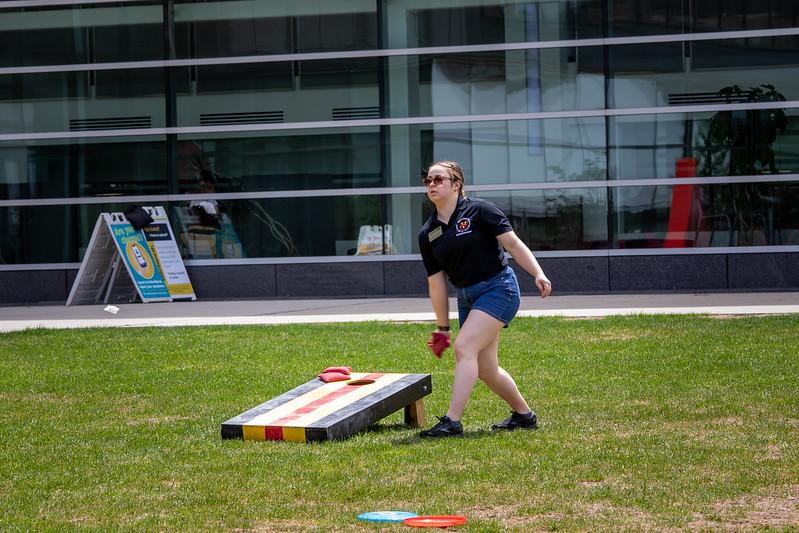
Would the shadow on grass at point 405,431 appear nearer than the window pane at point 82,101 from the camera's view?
Yes

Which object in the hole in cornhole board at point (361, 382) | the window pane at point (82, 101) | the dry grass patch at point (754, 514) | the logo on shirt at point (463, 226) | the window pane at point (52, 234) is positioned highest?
the window pane at point (82, 101)

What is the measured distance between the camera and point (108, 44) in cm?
2145

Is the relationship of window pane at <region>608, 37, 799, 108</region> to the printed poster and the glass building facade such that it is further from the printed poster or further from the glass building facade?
the printed poster

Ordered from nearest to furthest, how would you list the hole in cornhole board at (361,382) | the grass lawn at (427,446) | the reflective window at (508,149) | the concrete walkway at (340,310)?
the grass lawn at (427,446)
the hole in cornhole board at (361,382)
the concrete walkway at (340,310)
the reflective window at (508,149)

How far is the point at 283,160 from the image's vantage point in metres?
20.9

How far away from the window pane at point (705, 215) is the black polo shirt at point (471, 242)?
40.6 ft

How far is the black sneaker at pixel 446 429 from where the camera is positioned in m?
7.66

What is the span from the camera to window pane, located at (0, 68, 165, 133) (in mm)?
21375

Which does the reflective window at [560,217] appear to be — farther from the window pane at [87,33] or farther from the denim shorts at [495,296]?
the denim shorts at [495,296]

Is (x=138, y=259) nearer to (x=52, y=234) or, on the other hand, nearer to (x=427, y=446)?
(x=52, y=234)

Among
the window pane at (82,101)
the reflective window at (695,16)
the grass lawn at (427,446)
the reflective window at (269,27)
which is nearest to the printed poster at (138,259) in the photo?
the window pane at (82,101)

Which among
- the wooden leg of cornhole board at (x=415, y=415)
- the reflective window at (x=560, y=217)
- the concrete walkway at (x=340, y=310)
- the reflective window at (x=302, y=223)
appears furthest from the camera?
the reflective window at (x=302, y=223)

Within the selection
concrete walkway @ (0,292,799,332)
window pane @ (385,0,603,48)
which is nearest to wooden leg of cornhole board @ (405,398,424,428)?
concrete walkway @ (0,292,799,332)

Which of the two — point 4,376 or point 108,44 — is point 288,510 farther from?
point 108,44
